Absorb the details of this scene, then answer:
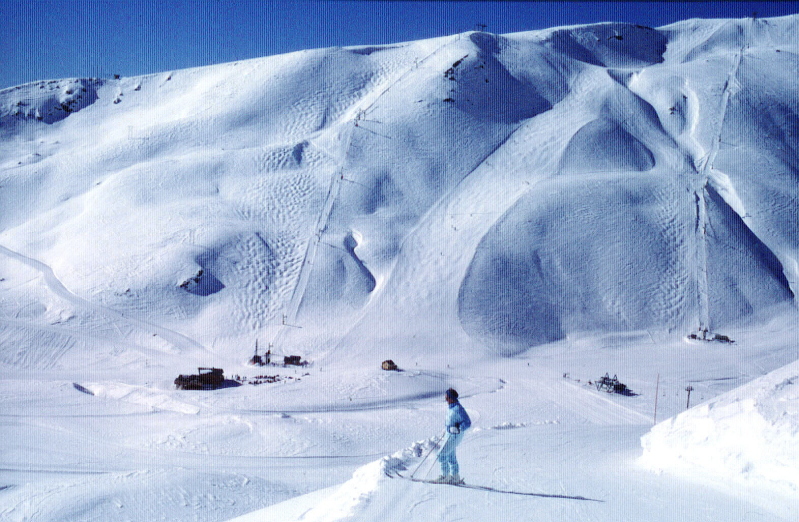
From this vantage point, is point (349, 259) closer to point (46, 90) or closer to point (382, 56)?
point (382, 56)

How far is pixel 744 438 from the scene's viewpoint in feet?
24.0

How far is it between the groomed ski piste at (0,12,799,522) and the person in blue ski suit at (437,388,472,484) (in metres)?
0.37

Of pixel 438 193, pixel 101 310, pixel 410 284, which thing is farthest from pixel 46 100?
pixel 410 284

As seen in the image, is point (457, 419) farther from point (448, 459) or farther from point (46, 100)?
point (46, 100)

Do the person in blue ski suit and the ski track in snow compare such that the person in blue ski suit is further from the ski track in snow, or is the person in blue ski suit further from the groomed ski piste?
the ski track in snow

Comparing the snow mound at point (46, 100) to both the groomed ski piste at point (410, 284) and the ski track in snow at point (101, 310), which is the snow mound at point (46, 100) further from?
the ski track in snow at point (101, 310)

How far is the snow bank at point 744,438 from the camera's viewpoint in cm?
680

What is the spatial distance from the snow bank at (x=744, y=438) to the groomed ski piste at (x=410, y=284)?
0.12 ft

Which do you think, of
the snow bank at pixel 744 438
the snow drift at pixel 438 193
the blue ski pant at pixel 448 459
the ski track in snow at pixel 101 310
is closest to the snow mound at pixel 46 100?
the snow drift at pixel 438 193

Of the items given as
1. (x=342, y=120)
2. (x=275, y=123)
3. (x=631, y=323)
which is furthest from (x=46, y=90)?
(x=631, y=323)

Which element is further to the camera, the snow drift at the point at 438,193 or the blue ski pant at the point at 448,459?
the snow drift at the point at 438,193

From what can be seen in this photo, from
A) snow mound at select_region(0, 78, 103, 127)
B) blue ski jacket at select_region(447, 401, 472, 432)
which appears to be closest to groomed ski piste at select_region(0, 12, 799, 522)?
snow mound at select_region(0, 78, 103, 127)

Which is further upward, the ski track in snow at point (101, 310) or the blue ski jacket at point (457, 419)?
the ski track in snow at point (101, 310)

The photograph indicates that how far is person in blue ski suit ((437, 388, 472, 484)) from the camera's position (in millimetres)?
7164
